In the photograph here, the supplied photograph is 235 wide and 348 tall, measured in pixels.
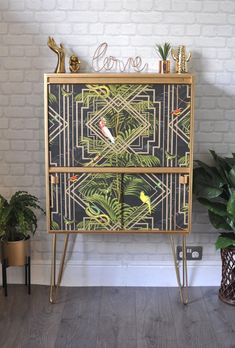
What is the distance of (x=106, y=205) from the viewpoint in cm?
270

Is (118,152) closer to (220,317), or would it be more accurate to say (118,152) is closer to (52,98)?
(52,98)

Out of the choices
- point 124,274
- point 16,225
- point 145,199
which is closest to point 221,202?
point 145,199

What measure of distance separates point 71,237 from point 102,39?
1.26 m

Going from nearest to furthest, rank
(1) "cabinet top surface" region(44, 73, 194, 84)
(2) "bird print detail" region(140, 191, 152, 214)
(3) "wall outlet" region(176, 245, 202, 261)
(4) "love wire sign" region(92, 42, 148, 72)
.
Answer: (1) "cabinet top surface" region(44, 73, 194, 84) < (2) "bird print detail" region(140, 191, 152, 214) < (4) "love wire sign" region(92, 42, 148, 72) < (3) "wall outlet" region(176, 245, 202, 261)

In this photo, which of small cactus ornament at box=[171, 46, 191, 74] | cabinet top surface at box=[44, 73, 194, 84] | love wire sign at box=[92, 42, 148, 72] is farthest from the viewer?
love wire sign at box=[92, 42, 148, 72]

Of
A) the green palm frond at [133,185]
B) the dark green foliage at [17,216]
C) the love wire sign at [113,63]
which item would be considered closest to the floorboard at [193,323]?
the green palm frond at [133,185]

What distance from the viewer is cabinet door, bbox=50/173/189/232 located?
267 cm

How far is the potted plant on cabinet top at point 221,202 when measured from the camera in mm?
2730

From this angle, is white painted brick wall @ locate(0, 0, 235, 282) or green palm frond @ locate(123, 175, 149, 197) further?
white painted brick wall @ locate(0, 0, 235, 282)

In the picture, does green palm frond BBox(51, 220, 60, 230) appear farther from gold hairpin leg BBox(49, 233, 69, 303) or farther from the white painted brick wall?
the white painted brick wall

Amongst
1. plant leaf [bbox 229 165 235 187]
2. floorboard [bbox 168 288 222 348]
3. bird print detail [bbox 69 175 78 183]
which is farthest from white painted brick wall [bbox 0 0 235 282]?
floorboard [bbox 168 288 222 348]

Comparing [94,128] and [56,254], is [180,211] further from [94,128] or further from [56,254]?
[56,254]

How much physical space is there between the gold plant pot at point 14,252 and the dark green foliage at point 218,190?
3.58ft

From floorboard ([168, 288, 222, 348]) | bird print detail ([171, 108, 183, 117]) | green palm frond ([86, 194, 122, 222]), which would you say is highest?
bird print detail ([171, 108, 183, 117])
